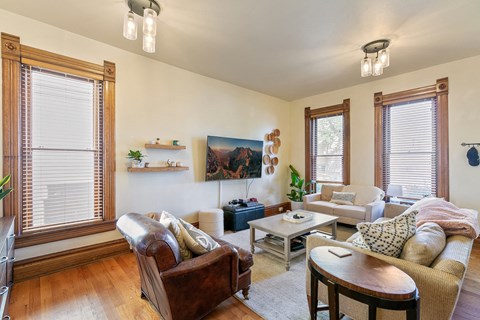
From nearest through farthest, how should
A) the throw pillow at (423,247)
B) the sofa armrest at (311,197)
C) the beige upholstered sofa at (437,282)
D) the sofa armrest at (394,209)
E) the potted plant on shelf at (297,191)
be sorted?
the beige upholstered sofa at (437,282)
the throw pillow at (423,247)
the sofa armrest at (394,209)
the sofa armrest at (311,197)
the potted plant on shelf at (297,191)

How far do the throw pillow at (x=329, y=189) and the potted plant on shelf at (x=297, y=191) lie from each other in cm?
52

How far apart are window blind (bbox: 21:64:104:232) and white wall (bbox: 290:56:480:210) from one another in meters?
4.87

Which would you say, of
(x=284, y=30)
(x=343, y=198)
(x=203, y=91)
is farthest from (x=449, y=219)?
(x=203, y=91)

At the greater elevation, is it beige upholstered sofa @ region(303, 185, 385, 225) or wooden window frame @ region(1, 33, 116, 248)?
wooden window frame @ region(1, 33, 116, 248)

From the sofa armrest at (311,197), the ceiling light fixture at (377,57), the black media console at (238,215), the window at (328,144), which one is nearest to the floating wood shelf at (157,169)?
the black media console at (238,215)

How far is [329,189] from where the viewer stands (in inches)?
195

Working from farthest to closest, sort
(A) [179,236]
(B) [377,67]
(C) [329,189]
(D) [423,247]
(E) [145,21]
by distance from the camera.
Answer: (C) [329,189]
(B) [377,67]
(E) [145,21]
(A) [179,236]
(D) [423,247]

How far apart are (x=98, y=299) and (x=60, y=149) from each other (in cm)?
187

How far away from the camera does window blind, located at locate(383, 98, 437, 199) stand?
4.00 metres

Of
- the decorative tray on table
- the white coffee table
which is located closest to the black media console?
the white coffee table

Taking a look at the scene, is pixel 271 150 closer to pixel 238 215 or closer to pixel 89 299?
pixel 238 215

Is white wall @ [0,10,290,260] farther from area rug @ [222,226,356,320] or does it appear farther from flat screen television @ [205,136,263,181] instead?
area rug @ [222,226,356,320]

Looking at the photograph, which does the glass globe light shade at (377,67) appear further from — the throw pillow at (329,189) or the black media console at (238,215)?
the black media console at (238,215)

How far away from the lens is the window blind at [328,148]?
522 centimetres
